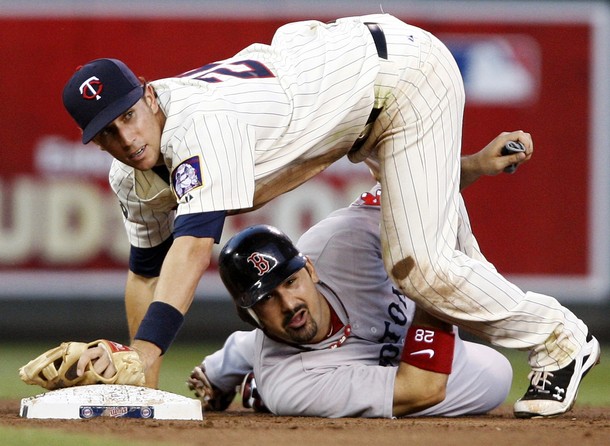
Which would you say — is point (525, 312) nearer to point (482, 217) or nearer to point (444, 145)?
point (444, 145)

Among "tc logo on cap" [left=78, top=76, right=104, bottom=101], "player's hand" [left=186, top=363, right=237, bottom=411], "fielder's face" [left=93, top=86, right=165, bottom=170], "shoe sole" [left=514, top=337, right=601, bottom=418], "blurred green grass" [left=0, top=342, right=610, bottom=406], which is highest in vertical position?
"tc logo on cap" [left=78, top=76, right=104, bottom=101]

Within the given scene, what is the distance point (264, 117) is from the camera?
3.62 metres

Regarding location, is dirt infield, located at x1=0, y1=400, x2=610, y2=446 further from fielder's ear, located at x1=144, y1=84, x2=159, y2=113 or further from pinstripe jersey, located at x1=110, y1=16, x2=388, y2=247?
fielder's ear, located at x1=144, y1=84, x2=159, y2=113

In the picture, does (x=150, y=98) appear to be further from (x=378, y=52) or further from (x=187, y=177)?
(x=378, y=52)

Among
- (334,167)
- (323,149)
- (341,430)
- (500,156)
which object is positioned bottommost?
(334,167)

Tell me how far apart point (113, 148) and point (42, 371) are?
70 centimetres

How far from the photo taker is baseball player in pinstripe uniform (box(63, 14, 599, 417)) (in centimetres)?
341

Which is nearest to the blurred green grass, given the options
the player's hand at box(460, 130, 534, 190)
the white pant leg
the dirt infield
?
the white pant leg

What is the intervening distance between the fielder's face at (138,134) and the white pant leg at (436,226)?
2.53 feet

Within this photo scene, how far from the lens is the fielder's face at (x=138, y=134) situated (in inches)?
140

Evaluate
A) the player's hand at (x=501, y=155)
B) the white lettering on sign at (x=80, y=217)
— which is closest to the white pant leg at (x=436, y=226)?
the player's hand at (x=501, y=155)

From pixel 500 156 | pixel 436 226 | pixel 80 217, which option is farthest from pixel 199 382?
pixel 80 217

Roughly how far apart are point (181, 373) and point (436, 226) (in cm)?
292

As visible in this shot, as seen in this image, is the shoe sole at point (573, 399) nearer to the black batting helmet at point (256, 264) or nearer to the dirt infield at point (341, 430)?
the dirt infield at point (341, 430)
